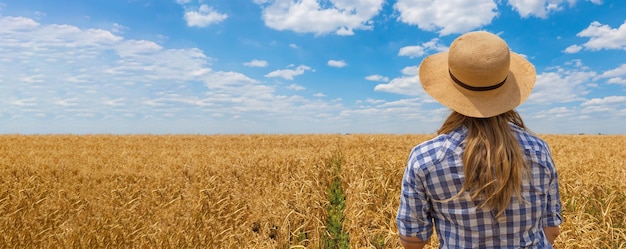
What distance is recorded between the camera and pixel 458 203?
6.31ft

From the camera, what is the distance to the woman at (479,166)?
1859mm

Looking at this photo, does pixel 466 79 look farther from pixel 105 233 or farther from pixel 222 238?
pixel 105 233

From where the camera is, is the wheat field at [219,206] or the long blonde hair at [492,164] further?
the wheat field at [219,206]

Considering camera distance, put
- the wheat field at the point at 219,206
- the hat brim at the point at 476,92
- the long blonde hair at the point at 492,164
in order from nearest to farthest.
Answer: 1. the long blonde hair at the point at 492,164
2. the hat brim at the point at 476,92
3. the wheat field at the point at 219,206

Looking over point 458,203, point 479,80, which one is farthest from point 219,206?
point 479,80

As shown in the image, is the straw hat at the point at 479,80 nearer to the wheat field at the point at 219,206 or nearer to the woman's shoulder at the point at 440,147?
the woman's shoulder at the point at 440,147

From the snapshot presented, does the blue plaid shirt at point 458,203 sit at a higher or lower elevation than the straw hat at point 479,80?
lower

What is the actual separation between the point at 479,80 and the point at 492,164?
0.38 meters

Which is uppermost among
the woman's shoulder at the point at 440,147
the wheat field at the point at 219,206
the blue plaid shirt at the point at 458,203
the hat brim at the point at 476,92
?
the hat brim at the point at 476,92

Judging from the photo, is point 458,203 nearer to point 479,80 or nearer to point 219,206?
point 479,80

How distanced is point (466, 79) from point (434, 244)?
3.06 m

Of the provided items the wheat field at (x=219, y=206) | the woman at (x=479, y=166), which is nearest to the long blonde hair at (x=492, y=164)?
the woman at (x=479, y=166)

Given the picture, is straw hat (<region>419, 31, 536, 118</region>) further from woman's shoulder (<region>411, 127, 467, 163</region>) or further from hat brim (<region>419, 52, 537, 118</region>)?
woman's shoulder (<region>411, 127, 467, 163</region>)

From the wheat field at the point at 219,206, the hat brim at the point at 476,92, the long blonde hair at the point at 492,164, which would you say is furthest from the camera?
the wheat field at the point at 219,206
